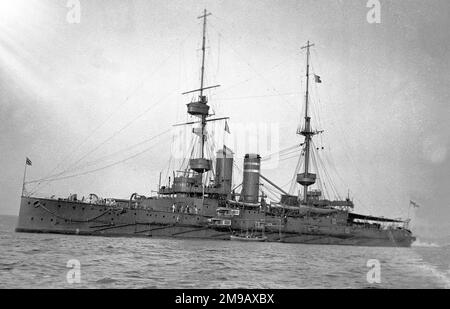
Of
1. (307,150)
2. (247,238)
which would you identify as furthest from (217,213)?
(307,150)

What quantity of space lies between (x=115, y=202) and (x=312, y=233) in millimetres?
20518

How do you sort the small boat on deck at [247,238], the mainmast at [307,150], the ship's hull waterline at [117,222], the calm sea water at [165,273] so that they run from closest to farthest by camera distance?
the calm sea water at [165,273] < the ship's hull waterline at [117,222] < the small boat on deck at [247,238] < the mainmast at [307,150]

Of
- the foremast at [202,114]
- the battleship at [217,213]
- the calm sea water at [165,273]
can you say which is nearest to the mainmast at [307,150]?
the battleship at [217,213]

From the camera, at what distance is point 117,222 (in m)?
33.8

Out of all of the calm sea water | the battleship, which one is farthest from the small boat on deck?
the calm sea water

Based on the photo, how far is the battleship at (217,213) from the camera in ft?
105

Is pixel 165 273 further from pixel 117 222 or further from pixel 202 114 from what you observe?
pixel 202 114

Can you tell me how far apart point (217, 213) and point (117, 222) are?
9700 mm

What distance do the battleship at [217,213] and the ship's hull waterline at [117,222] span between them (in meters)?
0.07

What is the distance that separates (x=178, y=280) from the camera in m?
13.2

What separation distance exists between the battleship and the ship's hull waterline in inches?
2.6

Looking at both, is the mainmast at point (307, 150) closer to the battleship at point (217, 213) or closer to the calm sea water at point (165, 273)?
the battleship at point (217, 213)
